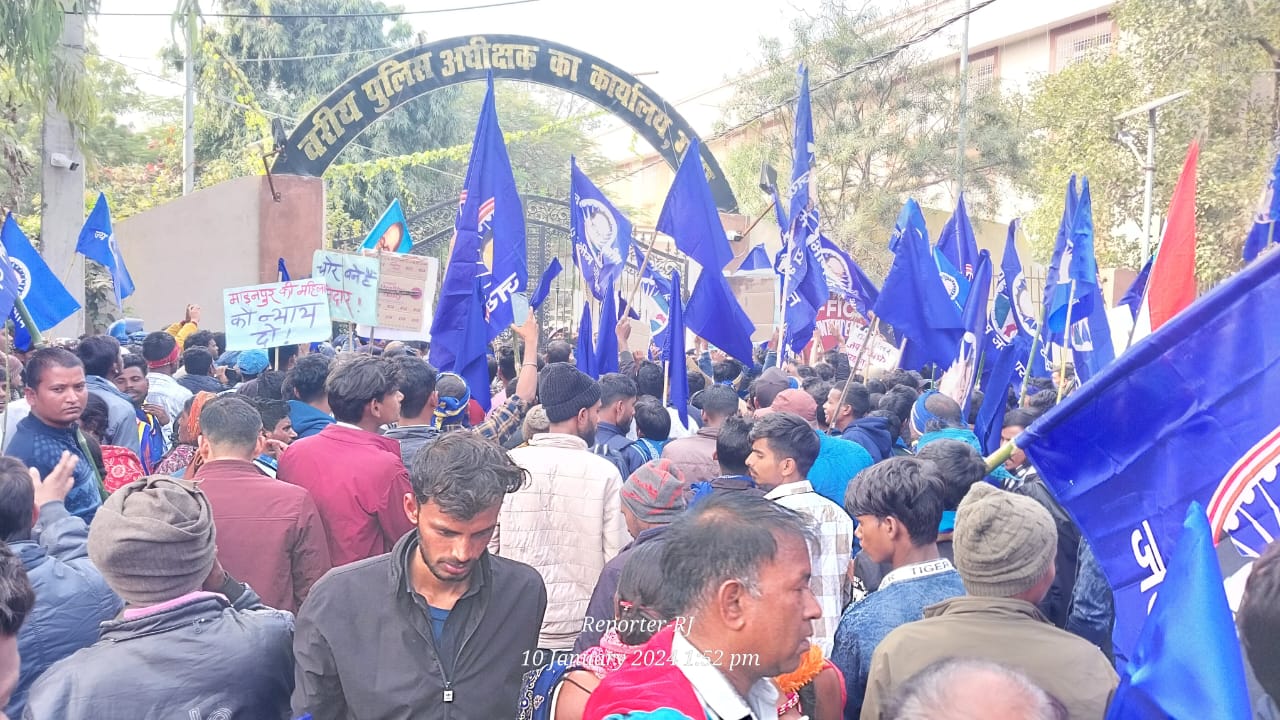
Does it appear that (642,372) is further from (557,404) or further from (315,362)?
(557,404)

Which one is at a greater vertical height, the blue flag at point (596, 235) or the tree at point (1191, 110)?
the tree at point (1191, 110)

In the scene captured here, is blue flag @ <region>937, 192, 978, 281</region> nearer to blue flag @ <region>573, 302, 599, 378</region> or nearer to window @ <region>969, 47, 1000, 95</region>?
blue flag @ <region>573, 302, 599, 378</region>

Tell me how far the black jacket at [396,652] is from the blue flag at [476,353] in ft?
13.0

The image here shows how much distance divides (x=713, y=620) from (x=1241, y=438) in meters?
1.23

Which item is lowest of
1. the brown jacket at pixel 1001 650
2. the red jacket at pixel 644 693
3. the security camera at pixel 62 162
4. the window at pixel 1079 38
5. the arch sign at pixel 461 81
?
the brown jacket at pixel 1001 650

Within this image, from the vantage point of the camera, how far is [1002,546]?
3.03m

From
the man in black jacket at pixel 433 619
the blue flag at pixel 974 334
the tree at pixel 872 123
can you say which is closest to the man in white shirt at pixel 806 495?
the man in black jacket at pixel 433 619

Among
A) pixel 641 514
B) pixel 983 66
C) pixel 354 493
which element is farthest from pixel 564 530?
pixel 983 66

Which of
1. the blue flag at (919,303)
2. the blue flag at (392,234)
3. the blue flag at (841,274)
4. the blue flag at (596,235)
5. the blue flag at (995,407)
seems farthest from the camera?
the blue flag at (392,234)

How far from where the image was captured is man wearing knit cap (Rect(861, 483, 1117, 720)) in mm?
2889

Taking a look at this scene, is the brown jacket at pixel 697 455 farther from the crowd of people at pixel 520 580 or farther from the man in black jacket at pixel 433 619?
the man in black jacket at pixel 433 619

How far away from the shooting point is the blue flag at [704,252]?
8.35 m

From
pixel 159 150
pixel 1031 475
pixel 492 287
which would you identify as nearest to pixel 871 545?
pixel 1031 475

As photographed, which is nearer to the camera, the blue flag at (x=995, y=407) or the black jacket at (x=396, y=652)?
the black jacket at (x=396, y=652)
